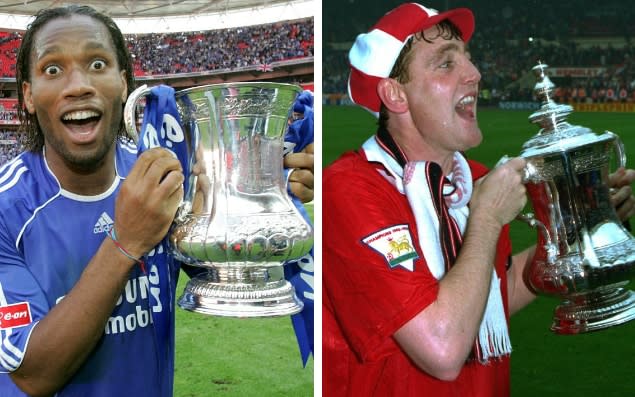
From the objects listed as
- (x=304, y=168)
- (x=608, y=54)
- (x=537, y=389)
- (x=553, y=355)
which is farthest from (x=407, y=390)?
(x=608, y=54)

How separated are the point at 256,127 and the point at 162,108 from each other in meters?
0.12

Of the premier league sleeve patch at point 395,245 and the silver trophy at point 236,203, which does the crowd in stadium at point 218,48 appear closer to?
the silver trophy at point 236,203

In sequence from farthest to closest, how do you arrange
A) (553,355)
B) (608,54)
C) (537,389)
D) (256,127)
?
(608,54)
(553,355)
(537,389)
(256,127)

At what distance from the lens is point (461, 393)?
3.18 feet

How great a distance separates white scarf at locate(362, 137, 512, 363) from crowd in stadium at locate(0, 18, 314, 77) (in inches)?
7.7

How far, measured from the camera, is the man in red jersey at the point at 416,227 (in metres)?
0.85

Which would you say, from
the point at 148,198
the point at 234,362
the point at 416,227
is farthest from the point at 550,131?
the point at 234,362

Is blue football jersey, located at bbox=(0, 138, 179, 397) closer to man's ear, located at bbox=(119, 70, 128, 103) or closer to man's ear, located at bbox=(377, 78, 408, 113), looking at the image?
man's ear, located at bbox=(119, 70, 128, 103)

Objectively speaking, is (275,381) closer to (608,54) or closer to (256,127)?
(256,127)

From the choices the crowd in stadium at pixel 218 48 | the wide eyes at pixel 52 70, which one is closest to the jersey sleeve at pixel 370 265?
the crowd in stadium at pixel 218 48

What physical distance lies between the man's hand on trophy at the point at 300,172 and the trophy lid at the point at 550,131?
28cm

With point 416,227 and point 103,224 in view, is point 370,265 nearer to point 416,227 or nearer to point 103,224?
point 416,227

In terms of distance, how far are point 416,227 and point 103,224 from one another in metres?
0.40

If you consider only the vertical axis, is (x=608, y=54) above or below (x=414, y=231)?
above
